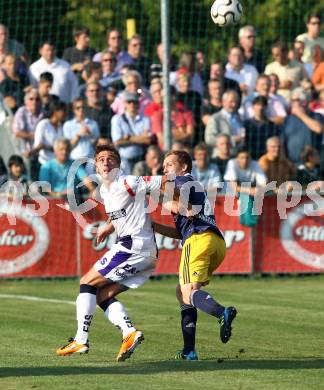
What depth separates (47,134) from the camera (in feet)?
57.6

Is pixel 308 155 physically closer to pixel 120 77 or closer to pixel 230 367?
pixel 120 77

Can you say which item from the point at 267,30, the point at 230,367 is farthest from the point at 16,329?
the point at 267,30

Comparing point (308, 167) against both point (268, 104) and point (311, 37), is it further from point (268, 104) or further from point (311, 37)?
point (311, 37)

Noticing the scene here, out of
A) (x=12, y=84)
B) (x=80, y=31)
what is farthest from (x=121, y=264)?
(x=80, y=31)

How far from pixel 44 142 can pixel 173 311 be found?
4.98 meters

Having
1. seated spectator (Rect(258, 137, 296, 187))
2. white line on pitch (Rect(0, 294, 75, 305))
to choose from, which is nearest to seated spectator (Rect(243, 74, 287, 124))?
seated spectator (Rect(258, 137, 296, 187))

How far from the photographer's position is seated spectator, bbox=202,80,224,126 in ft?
60.5

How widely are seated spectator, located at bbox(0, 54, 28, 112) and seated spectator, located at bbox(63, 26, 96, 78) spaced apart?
3.31 ft

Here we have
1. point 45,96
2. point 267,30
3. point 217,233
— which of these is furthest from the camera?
point 267,30

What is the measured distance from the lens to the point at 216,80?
60.9ft

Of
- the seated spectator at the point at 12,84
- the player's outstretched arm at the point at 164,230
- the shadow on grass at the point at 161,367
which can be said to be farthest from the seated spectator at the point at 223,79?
the shadow on grass at the point at 161,367

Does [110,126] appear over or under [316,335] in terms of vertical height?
over

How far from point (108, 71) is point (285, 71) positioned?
3069mm

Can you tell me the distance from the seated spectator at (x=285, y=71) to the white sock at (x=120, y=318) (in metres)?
10.4
